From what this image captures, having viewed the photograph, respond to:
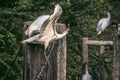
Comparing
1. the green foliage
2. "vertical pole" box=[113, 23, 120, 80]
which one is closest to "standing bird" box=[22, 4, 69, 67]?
"vertical pole" box=[113, 23, 120, 80]

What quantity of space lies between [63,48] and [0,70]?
577 centimetres

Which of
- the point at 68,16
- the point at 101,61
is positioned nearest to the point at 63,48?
the point at 101,61

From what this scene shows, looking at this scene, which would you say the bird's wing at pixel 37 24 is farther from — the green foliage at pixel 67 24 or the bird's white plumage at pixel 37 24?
the green foliage at pixel 67 24

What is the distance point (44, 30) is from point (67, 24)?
6.60 m

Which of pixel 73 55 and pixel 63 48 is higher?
pixel 63 48

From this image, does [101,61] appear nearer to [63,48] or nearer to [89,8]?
[63,48]

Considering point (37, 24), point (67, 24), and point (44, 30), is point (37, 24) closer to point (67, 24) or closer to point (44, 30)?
point (44, 30)

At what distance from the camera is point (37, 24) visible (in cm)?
222

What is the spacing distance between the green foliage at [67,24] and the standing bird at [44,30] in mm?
5243

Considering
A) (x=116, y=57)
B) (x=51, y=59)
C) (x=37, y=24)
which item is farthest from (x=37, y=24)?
(x=116, y=57)

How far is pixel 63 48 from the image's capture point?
227cm

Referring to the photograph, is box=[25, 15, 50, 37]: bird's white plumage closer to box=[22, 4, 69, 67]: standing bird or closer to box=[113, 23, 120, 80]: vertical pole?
box=[22, 4, 69, 67]: standing bird

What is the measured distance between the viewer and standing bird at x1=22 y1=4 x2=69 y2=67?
2.16 meters

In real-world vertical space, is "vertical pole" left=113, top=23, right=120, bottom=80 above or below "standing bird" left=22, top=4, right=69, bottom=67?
below
